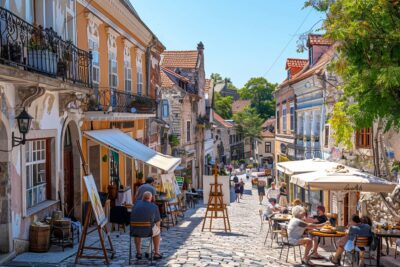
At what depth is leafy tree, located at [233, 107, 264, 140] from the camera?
2854 inches

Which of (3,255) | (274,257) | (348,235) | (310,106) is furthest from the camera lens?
(310,106)

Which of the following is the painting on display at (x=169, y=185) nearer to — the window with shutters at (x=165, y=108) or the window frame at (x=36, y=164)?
the window frame at (x=36, y=164)

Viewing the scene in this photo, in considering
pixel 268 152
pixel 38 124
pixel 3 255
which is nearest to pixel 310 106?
pixel 38 124

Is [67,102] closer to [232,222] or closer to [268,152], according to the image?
[232,222]

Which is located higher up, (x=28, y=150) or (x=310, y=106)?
(x=310, y=106)

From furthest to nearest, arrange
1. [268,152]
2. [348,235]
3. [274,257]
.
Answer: [268,152], [274,257], [348,235]

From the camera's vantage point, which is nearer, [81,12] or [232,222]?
[81,12]

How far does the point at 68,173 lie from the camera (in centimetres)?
1296

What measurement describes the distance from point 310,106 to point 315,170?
10.2 metres

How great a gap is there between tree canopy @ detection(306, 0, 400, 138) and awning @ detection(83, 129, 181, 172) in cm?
617

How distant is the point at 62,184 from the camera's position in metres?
11.6

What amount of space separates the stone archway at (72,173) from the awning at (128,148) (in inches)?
17.1

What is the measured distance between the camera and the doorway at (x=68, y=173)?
1279 cm

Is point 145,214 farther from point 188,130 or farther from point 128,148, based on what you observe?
point 188,130
